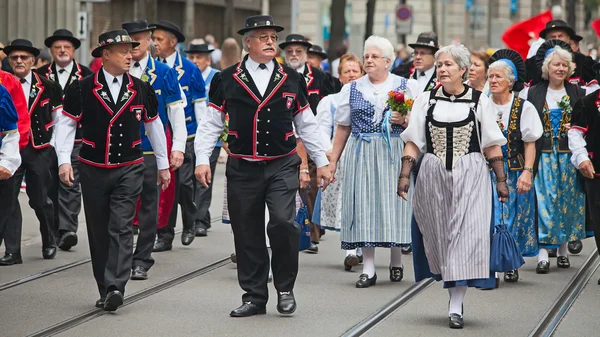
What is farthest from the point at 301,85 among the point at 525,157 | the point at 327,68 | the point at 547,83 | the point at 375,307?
the point at 327,68

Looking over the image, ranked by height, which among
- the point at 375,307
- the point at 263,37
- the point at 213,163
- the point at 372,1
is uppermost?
the point at 372,1

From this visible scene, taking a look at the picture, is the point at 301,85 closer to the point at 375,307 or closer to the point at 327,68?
the point at 375,307

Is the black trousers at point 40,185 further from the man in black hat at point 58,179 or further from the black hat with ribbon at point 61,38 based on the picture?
the black hat with ribbon at point 61,38

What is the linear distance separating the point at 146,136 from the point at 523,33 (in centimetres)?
934

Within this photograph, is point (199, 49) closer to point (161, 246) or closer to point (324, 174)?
point (161, 246)

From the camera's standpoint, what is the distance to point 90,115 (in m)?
9.12

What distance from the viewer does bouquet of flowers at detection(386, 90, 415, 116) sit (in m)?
10.1

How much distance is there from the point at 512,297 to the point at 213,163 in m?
4.79

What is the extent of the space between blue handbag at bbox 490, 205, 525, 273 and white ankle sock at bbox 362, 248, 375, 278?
5.19 feet

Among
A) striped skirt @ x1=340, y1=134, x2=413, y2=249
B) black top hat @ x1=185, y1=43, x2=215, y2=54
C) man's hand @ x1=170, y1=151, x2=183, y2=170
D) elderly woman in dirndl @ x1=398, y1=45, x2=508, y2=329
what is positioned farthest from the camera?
black top hat @ x1=185, y1=43, x2=215, y2=54

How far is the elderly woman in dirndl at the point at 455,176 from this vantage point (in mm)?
8438

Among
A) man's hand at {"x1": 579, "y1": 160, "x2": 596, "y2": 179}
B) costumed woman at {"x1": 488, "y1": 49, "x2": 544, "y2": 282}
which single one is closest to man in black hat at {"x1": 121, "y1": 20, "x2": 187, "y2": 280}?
costumed woman at {"x1": 488, "y1": 49, "x2": 544, "y2": 282}

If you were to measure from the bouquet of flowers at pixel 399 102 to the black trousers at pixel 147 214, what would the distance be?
2016 mm

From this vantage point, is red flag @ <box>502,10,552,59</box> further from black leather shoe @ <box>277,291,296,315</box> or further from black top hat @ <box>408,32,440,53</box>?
black leather shoe @ <box>277,291,296,315</box>
